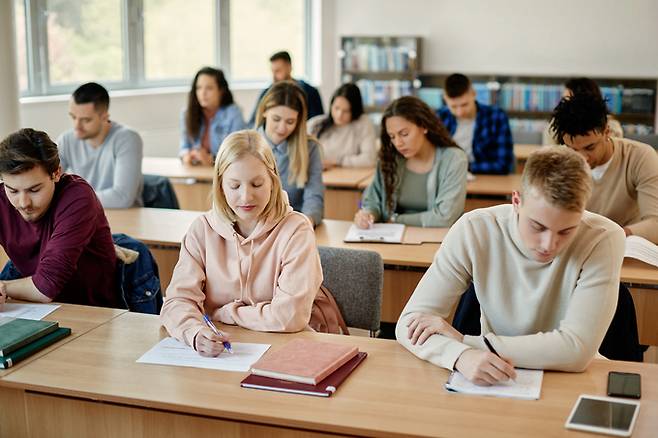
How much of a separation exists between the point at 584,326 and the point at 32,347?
147 centimetres

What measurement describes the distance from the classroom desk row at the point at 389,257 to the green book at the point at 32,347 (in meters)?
1.29

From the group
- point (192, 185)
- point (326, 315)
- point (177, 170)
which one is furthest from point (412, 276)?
point (177, 170)

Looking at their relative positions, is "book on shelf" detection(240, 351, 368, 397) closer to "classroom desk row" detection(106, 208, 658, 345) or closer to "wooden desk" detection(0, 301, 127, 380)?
"wooden desk" detection(0, 301, 127, 380)

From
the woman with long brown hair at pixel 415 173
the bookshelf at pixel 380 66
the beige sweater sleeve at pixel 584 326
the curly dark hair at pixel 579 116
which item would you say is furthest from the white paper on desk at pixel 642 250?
the bookshelf at pixel 380 66

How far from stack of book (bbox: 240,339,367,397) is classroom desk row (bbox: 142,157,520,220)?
276cm

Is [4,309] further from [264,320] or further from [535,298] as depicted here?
[535,298]

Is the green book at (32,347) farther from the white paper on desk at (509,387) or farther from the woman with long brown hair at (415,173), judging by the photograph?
the woman with long brown hair at (415,173)

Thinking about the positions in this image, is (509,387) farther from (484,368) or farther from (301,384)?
(301,384)

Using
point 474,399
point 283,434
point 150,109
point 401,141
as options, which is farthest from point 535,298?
point 150,109

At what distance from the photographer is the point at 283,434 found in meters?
2.02

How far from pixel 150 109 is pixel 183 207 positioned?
7.82ft

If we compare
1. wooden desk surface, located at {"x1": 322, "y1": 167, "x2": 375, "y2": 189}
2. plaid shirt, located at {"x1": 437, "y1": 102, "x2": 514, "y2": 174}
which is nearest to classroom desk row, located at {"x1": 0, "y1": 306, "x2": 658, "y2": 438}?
wooden desk surface, located at {"x1": 322, "y1": 167, "x2": 375, "y2": 189}

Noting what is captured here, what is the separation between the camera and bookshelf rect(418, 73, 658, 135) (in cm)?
859

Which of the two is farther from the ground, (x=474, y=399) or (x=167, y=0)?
(x=167, y=0)
